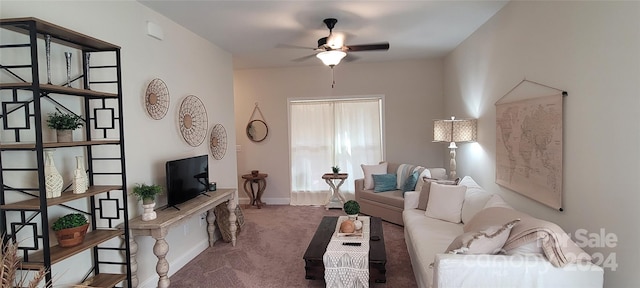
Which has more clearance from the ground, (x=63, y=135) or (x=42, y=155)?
(x=63, y=135)

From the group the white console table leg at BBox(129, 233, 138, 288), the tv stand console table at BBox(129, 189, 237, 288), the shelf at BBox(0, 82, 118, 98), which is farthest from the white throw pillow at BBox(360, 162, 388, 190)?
the shelf at BBox(0, 82, 118, 98)

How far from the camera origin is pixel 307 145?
6273 mm

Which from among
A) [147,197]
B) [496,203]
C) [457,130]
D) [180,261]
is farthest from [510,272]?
[180,261]

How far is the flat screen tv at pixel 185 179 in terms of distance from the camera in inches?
118

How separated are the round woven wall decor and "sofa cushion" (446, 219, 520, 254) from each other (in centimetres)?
315

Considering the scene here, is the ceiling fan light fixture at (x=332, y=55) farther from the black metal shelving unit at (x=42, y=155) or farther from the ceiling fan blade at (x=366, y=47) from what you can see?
the black metal shelving unit at (x=42, y=155)

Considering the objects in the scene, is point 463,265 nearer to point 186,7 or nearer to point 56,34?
point 56,34

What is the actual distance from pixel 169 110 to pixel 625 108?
357cm

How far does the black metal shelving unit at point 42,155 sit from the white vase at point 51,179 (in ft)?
0.17

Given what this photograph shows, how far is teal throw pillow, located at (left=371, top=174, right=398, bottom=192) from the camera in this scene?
510 cm

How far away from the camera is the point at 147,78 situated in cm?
300

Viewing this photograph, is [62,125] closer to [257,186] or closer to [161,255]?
[161,255]

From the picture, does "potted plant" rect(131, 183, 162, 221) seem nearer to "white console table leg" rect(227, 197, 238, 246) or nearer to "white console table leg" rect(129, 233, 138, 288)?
"white console table leg" rect(129, 233, 138, 288)

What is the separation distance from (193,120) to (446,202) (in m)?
2.97
